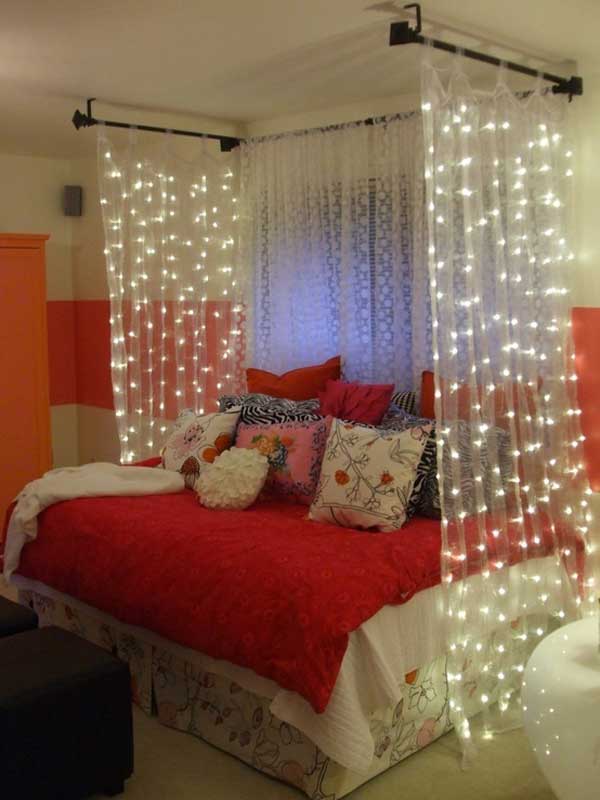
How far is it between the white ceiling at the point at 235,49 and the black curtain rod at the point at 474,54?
7 cm

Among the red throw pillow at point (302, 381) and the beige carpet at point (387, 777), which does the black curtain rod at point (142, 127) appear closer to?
the red throw pillow at point (302, 381)

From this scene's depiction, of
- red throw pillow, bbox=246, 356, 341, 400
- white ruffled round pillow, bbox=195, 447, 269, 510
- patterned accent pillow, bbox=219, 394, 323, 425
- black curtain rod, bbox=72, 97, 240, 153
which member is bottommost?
white ruffled round pillow, bbox=195, 447, 269, 510

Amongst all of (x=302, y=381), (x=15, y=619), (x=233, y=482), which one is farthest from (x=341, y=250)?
Result: (x=15, y=619)

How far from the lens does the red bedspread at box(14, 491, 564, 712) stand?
2754 mm

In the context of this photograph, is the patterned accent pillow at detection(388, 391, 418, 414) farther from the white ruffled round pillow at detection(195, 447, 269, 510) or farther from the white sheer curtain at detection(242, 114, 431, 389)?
the white ruffled round pillow at detection(195, 447, 269, 510)

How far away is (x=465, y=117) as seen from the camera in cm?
302

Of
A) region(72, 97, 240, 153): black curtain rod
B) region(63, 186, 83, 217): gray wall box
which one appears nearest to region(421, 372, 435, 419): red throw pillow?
region(72, 97, 240, 153): black curtain rod

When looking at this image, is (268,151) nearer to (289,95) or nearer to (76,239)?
(289,95)

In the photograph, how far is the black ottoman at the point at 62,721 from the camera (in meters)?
2.66

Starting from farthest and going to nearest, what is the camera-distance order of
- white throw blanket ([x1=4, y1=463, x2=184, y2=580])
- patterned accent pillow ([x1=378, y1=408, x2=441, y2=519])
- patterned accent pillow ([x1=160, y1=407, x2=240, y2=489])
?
patterned accent pillow ([x1=160, y1=407, x2=240, y2=489]) → white throw blanket ([x1=4, y1=463, x2=184, y2=580]) → patterned accent pillow ([x1=378, y1=408, x2=441, y2=519])

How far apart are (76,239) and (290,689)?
4453 millimetres

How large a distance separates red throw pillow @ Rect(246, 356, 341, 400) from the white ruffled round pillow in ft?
2.12

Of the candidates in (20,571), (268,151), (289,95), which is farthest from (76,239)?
(20,571)

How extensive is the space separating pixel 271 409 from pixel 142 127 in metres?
1.54
